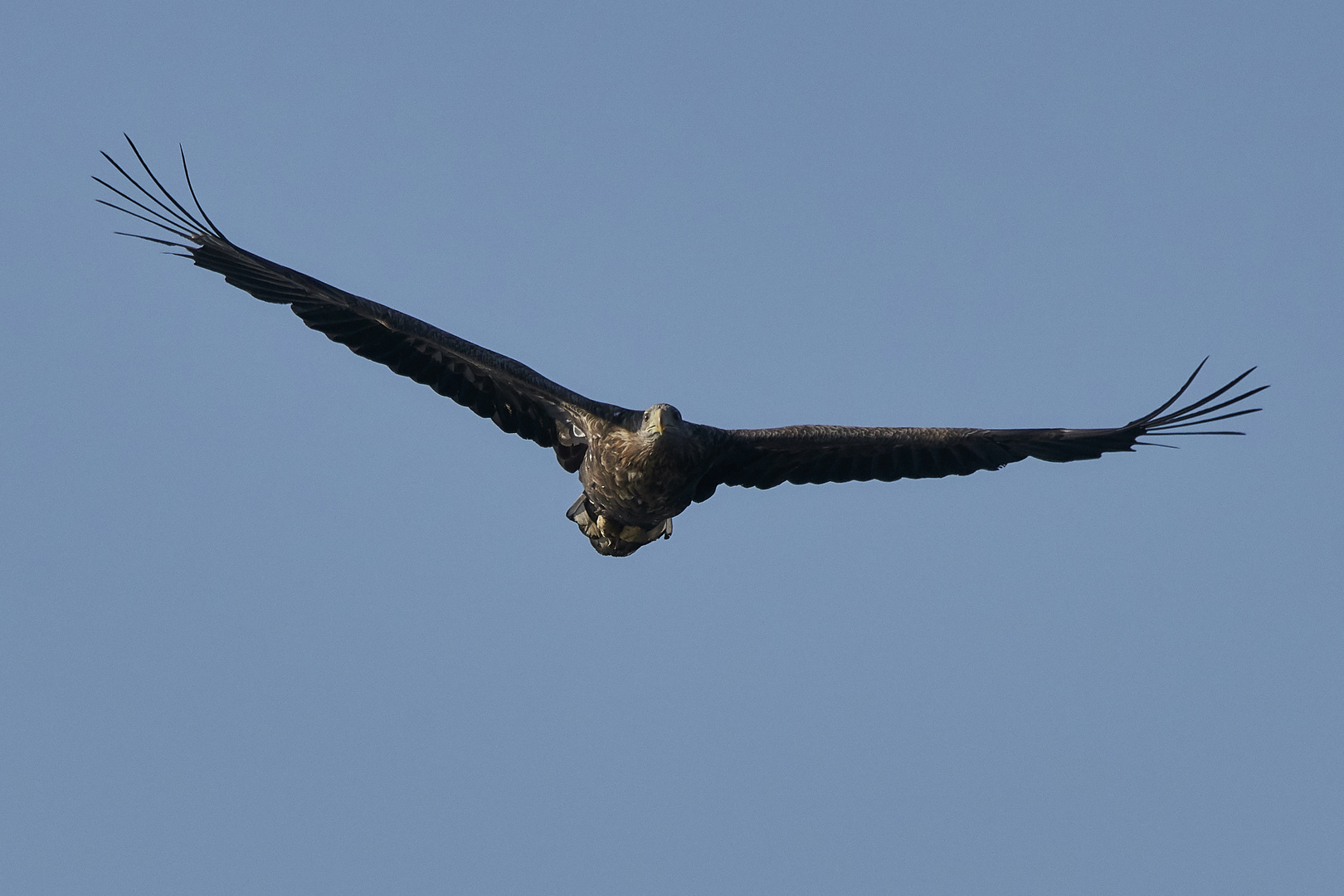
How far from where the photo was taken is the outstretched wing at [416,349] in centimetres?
1538

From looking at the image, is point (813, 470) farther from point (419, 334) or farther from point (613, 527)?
point (419, 334)

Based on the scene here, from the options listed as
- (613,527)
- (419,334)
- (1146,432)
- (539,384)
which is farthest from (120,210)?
(1146,432)

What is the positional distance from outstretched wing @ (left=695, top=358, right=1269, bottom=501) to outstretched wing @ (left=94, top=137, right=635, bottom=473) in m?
1.22

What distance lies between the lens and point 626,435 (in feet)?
51.0

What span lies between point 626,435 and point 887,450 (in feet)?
8.32

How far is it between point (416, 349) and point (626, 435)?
1.90 meters

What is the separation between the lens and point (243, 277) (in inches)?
→ 612

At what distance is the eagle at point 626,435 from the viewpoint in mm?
15438

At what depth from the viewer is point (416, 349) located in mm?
16062

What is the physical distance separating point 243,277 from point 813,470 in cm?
497

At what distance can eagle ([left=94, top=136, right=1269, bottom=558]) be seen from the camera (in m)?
15.4

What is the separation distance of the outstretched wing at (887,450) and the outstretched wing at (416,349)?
1220mm

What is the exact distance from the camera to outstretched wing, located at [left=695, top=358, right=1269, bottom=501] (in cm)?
1622

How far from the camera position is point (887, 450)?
Answer: 1684cm
